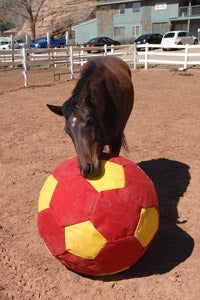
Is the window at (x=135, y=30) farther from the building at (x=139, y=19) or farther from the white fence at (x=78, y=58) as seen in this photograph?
the white fence at (x=78, y=58)

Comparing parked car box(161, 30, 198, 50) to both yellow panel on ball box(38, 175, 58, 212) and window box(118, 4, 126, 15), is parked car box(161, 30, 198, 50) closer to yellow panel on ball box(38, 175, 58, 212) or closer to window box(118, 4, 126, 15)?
window box(118, 4, 126, 15)

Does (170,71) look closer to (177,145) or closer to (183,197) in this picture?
(177,145)

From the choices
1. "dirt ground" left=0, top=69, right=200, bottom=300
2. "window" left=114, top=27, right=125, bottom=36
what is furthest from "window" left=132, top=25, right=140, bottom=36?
"dirt ground" left=0, top=69, right=200, bottom=300

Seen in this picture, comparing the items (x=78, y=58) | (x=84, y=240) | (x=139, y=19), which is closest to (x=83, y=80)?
(x=84, y=240)

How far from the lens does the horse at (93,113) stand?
3.04 meters

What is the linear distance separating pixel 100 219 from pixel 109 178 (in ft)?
1.13

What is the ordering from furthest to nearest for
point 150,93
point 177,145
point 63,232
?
1. point 150,93
2. point 177,145
3. point 63,232

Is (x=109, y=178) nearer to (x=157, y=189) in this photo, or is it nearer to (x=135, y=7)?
(x=157, y=189)

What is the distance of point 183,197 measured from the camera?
455 cm

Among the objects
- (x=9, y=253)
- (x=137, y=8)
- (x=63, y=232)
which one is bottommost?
(x=9, y=253)

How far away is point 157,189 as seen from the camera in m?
4.78

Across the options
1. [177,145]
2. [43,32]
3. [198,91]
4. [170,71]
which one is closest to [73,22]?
[43,32]

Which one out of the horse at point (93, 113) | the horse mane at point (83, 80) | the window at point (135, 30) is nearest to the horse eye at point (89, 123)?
the horse at point (93, 113)

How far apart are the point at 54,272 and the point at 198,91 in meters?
10.3
